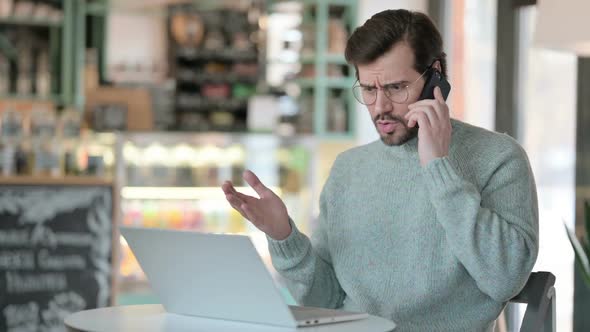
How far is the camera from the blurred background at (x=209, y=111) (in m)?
4.93

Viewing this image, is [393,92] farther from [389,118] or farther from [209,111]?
[209,111]

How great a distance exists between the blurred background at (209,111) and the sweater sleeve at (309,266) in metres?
2.09

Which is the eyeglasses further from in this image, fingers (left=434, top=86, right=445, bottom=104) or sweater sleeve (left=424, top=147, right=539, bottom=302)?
sweater sleeve (left=424, top=147, right=539, bottom=302)

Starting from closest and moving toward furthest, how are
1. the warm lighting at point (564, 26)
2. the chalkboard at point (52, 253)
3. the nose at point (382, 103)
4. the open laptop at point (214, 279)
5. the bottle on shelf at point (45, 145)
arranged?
the open laptop at point (214, 279), the nose at point (382, 103), the warm lighting at point (564, 26), the chalkboard at point (52, 253), the bottle on shelf at point (45, 145)

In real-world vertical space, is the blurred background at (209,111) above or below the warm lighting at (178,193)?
above

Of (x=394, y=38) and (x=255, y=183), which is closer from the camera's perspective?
(x=255, y=183)

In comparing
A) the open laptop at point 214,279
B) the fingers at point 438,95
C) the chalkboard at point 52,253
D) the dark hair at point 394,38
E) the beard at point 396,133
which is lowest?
the chalkboard at point 52,253

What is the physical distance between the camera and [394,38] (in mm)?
2490

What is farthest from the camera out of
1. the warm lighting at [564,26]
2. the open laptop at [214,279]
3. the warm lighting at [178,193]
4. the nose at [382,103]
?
the warm lighting at [178,193]

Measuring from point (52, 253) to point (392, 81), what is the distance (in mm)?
2960

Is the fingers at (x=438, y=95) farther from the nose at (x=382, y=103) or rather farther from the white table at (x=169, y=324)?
the white table at (x=169, y=324)

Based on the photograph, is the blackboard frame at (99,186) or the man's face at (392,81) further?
the blackboard frame at (99,186)

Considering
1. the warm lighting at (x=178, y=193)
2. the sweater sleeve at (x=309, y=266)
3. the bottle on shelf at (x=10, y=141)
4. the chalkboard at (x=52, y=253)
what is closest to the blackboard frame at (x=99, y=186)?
the chalkboard at (x=52, y=253)

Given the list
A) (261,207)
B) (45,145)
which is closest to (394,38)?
(261,207)
